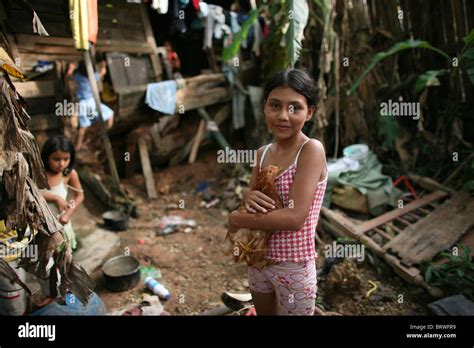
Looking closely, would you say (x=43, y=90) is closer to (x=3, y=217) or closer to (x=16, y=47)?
(x=16, y=47)

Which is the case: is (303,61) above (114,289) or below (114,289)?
above

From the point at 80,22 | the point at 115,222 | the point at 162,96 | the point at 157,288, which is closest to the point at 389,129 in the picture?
the point at 162,96

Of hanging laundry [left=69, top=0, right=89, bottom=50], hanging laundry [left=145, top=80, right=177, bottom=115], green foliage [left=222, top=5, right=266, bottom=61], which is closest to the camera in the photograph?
hanging laundry [left=69, top=0, right=89, bottom=50]

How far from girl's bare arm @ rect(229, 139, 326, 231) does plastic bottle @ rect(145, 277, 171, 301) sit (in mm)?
2113

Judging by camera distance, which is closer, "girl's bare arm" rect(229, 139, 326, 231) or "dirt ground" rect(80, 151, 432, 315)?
"girl's bare arm" rect(229, 139, 326, 231)

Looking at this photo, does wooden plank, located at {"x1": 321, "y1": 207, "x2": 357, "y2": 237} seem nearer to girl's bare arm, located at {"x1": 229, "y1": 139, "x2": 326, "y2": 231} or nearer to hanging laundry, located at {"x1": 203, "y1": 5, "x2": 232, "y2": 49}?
girl's bare arm, located at {"x1": 229, "y1": 139, "x2": 326, "y2": 231}

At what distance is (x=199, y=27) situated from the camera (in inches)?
249

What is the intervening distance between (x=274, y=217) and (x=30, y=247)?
1.48 metres

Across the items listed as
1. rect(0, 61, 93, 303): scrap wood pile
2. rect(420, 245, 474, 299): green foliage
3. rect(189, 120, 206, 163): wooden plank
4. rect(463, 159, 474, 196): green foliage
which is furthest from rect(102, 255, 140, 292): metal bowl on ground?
rect(463, 159, 474, 196): green foliage

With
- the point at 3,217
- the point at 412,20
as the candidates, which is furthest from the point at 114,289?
the point at 412,20

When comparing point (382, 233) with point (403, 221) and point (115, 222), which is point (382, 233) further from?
point (115, 222)

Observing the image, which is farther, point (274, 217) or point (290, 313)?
point (290, 313)

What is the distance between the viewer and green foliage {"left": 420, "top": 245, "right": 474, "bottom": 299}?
10.3 ft
